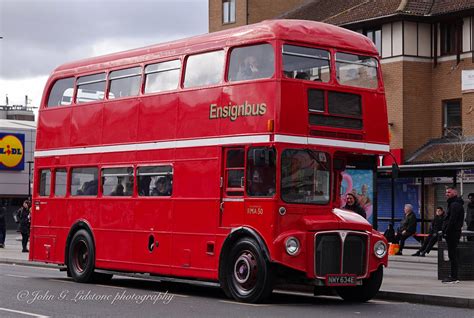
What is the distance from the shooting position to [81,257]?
2177 centimetres

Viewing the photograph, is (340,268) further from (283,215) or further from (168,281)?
(168,281)

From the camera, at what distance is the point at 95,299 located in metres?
17.3

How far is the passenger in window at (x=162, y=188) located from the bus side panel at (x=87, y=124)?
2.19 metres

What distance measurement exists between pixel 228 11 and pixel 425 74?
51.0ft

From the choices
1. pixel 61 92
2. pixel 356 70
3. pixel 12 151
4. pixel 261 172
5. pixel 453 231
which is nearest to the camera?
pixel 261 172

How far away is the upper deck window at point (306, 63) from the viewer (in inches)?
667

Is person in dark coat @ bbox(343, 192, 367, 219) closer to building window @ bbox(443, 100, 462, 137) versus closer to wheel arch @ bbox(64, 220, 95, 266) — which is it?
wheel arch @ bbox(64, 220, 95, 266)

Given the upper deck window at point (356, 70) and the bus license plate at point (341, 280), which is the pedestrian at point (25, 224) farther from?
the bus license plate at point (341, 280)

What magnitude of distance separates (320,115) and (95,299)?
4.89 meters

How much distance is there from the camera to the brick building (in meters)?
44.0

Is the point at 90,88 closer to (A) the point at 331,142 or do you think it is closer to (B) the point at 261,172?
(B) the point at 261,172

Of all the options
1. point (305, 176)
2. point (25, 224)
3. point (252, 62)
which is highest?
point (252, 62)

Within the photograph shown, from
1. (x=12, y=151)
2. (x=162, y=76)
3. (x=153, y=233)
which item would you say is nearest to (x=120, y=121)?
(x=162, y=76)

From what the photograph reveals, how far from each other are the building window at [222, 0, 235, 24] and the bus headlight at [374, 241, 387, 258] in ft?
135
